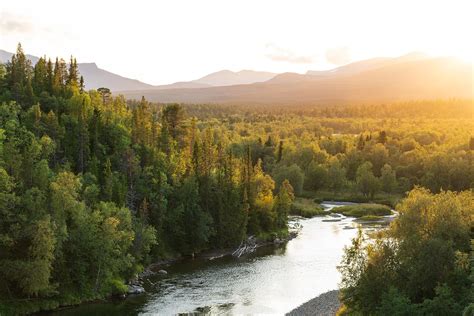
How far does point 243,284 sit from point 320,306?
14.1 m

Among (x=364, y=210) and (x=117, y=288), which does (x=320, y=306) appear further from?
(x=364, y=210)

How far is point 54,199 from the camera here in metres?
73.7

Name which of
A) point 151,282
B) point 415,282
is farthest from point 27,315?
point 415,282

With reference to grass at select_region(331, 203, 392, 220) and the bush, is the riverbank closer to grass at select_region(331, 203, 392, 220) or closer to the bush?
the bush

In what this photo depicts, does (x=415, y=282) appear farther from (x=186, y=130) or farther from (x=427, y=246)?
(x=186, y=130)

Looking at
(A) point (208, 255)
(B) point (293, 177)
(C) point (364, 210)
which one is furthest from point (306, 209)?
(A) point (208, 255)

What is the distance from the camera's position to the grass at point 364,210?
156 meters

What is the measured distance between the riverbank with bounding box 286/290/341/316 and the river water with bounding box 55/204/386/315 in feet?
5.33

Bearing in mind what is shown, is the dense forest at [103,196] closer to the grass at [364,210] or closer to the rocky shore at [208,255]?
the rocky shore at [208,255]

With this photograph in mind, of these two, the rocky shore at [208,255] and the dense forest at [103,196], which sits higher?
the dense forest at [103,196]

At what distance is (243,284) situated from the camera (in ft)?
280

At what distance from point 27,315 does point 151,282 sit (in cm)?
2078

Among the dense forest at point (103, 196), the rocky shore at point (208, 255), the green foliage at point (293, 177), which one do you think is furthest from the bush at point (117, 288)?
the green foliage at point (293, 177)

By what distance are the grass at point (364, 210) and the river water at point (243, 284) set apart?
134ft
